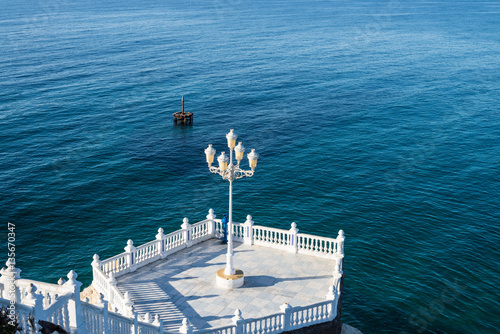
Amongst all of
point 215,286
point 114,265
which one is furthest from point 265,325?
point 114,265

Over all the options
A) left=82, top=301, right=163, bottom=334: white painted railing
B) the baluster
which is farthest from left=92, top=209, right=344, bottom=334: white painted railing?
the baluster

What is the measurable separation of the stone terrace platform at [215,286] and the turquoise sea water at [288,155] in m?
6.37

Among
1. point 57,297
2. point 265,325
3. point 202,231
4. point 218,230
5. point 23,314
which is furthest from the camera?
point 218,230

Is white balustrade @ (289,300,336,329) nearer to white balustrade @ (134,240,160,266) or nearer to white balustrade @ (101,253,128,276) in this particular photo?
white balustrade @ (134,240,160,266)

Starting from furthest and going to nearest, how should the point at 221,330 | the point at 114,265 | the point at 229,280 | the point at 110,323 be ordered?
the point at 114,265 < the point at 229,280 < the point at 221,330 < the point at 110,323

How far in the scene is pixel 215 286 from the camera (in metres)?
23.2

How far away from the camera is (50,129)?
189ft

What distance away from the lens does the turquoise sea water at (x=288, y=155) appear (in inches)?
1318

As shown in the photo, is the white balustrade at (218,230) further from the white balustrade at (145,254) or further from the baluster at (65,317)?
the baluster at (65,317)

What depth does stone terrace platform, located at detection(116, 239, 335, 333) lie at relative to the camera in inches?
840

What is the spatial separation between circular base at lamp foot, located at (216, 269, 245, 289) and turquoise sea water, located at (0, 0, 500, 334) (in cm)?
864

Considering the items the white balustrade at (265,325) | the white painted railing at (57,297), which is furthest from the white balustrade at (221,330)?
the white painted railing at (57,297)

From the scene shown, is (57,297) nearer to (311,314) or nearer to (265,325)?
(265,325)

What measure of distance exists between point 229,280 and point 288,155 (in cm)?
3101
